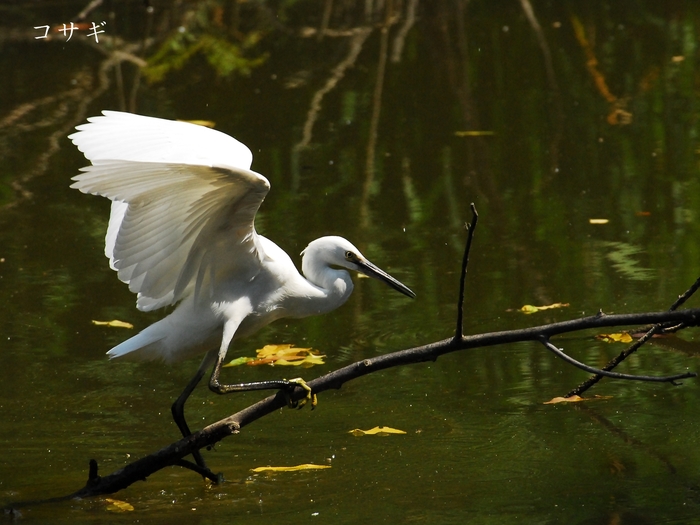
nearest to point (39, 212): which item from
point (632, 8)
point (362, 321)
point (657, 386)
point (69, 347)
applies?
point (69, 347)

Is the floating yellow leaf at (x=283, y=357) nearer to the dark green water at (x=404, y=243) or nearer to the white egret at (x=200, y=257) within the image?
the dark green water at (x=404, y=243)

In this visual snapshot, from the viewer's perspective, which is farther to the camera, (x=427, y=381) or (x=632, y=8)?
(x=632, y=8)

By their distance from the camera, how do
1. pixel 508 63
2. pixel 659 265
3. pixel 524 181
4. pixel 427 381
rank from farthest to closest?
1. pixel 508 63
2. pixel 524 181
3. pixel 659 265
4. pixel 427 381

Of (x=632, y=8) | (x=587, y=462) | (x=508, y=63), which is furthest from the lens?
(x=632, y=8)

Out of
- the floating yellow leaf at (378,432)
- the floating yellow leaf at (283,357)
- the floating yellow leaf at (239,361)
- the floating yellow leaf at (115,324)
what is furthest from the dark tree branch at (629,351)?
the floating yellow leaf at (115,324)

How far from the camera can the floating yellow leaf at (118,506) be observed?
3709mm

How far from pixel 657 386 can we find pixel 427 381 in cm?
93

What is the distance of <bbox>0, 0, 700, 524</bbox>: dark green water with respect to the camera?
3.80m

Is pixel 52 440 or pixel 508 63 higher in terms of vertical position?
pixel 508 63

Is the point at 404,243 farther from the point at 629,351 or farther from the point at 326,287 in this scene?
the point at 629,351

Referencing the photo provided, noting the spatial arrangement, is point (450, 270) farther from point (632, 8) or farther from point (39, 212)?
point (632, 8)

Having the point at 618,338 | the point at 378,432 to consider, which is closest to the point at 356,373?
the point at 378,432

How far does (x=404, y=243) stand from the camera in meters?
6.34

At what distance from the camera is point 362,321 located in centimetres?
538
